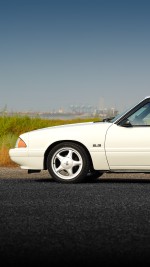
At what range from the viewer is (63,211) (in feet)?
27.5

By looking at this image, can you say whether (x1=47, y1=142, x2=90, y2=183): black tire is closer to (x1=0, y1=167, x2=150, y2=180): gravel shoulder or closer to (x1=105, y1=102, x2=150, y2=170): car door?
(x1=105, y1=102, x2=150, y2=170): car door

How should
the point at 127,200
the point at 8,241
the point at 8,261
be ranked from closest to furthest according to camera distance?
the point at 8,261, the point at 8,241, the point at 127,200

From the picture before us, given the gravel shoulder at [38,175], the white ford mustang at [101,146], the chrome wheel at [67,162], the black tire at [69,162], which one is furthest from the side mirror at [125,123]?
the gravel shoulder at [38,175]

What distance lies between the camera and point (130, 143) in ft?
37.1

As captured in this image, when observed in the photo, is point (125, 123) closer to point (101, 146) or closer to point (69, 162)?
point (101, 146)

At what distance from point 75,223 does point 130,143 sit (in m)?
4.05

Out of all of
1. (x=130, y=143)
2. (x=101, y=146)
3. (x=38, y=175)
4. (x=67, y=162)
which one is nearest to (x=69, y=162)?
(x=67, y=162)

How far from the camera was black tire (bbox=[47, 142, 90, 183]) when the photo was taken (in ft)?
37.2

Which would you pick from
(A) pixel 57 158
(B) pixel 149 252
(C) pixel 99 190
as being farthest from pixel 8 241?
(A) pixel 57 158

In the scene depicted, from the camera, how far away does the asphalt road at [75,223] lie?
5.71 metres

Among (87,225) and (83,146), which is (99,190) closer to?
(83,146)

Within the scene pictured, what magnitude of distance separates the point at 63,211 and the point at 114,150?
3158 millimetres

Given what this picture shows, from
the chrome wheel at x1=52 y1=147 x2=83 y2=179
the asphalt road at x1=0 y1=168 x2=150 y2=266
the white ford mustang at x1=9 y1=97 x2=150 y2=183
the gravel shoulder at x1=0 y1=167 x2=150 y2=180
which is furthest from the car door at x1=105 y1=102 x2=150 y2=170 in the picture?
the gravel shoulder at x1=0 y1=167 x2=150 y2=180

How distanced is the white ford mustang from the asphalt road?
0.29 m
